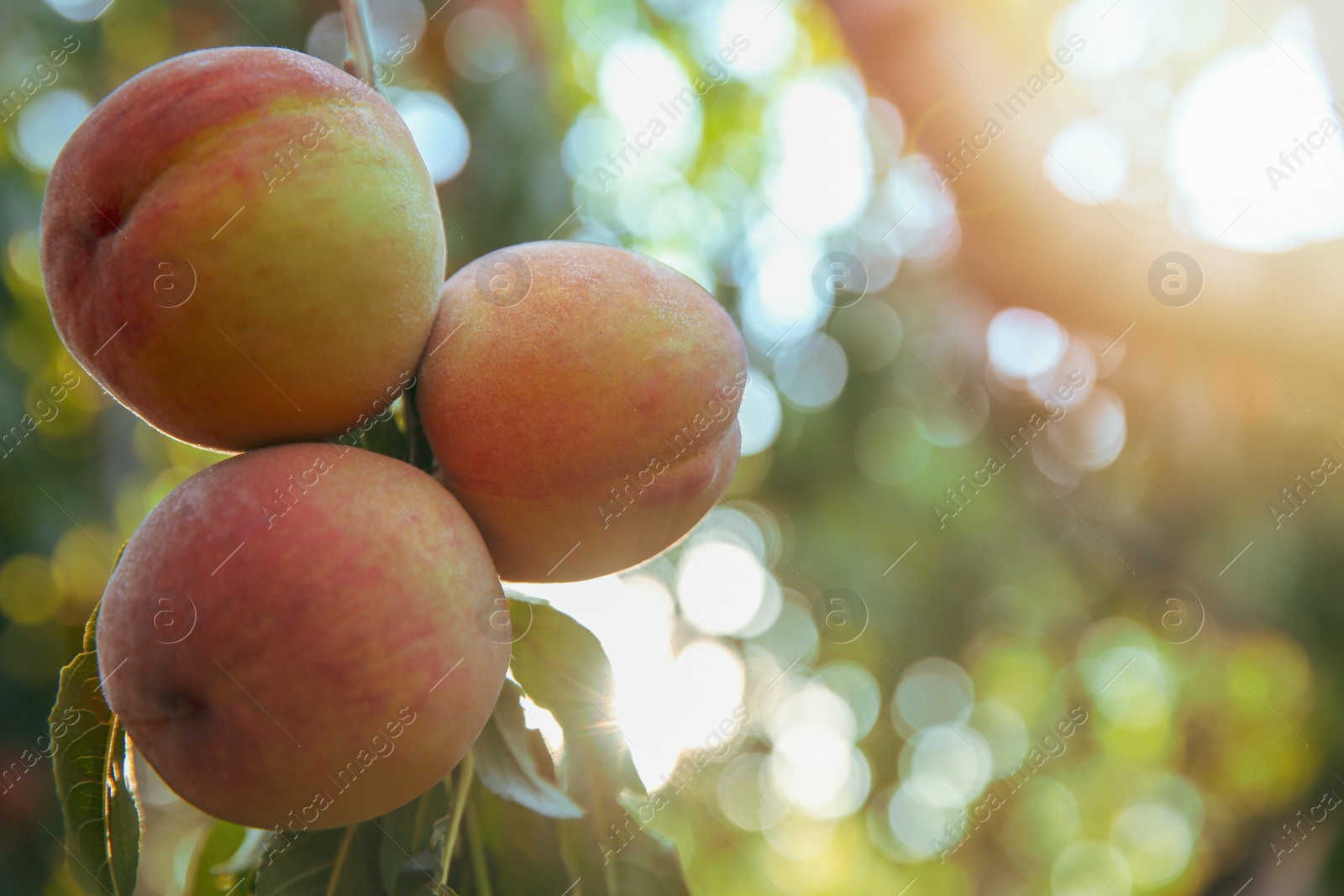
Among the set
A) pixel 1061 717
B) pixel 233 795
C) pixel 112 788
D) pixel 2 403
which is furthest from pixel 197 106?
pixel 1061 717

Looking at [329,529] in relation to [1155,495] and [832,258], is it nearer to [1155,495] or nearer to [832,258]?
[832,258]

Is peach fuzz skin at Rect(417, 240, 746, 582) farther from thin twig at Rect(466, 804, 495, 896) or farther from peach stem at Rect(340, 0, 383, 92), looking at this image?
thin twig at Rect(466, 804, 495, 896)

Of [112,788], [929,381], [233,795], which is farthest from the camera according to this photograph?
[929,381]

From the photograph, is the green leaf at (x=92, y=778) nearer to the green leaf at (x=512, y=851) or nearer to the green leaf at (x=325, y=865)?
the green leaf at (x=325, y=865)

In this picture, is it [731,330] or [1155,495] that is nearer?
[731,330]

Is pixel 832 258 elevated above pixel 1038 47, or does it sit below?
below

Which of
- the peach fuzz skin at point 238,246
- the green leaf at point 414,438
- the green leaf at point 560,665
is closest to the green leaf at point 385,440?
the green leaf at point 414,438

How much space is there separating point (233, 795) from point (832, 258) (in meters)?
3.61

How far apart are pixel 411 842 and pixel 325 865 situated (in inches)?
5.0

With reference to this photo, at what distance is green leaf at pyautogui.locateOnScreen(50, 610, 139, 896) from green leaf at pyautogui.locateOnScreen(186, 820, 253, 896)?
0.27 m

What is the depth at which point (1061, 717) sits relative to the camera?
24.8ft

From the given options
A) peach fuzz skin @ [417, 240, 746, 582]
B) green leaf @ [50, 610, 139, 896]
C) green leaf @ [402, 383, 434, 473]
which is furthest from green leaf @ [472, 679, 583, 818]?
green leaf @ [50, 610, 139, 896]

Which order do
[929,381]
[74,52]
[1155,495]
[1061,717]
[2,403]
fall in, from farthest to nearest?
[1061,717] < [929,381] < [1155,495] < [74,52] < [2,403]

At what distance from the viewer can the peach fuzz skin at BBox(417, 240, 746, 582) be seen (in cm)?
123
